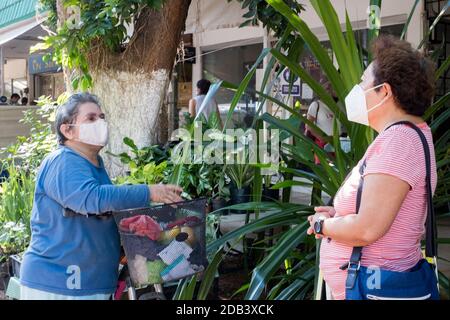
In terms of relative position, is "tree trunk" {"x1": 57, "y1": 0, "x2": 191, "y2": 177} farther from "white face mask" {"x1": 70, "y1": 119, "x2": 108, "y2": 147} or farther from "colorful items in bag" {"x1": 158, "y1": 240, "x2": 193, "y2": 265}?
"colorful items in bag" {"x1": 158, "y1": 240, "x2": 193, "y2": 265}

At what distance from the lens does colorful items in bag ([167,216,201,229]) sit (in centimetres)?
224

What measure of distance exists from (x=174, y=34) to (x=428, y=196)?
3704mm

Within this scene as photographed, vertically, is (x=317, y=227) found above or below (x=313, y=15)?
below

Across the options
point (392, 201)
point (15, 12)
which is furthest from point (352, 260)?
point (15, 12)

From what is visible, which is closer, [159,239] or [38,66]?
[159,239]

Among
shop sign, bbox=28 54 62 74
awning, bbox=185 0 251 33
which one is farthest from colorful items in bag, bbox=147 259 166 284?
shop sign, bbox=28 54 62 74

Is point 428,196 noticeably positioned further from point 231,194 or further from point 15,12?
point 15,12

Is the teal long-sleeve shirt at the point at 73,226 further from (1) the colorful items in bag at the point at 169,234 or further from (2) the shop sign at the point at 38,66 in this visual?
(2) the shop sign at the point at 38,66

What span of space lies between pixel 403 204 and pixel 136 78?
3.74m

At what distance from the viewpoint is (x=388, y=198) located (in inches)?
68.4

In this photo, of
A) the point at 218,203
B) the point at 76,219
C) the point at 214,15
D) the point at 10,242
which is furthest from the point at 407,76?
the point at 214,15

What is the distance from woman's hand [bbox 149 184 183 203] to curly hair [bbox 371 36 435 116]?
0.92 meters

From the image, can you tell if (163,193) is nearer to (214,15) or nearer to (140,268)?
(140,268)

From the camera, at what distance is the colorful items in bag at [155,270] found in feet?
7.34
